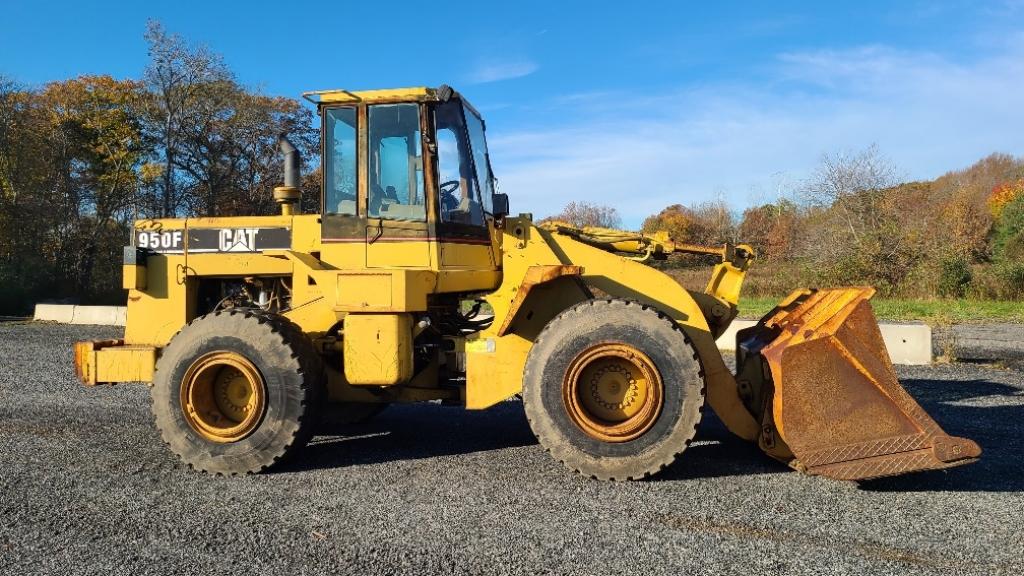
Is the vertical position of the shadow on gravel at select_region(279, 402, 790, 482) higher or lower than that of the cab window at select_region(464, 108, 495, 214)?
lower

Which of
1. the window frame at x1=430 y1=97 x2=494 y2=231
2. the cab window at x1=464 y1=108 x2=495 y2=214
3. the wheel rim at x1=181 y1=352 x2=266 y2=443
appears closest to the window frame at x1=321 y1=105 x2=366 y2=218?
the window frame at x1=430 y1=97 x2=494 y2=231

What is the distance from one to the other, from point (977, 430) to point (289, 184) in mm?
6621

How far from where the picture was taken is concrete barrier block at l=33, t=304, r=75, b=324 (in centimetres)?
1966

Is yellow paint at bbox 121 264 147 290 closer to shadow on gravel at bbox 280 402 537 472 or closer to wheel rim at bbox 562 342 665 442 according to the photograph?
shadow on gravel at bbox 280 402 537 472

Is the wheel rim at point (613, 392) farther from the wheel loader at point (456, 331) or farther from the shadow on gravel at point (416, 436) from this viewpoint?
the shadow on gravel at point (416, 436)

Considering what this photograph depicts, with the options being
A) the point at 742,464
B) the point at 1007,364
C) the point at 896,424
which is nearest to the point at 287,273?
the point at 742,464

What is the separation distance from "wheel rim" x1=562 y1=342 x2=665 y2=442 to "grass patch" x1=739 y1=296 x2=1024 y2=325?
12.5 meters

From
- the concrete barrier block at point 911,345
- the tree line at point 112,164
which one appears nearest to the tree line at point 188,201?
the tree line at point 112,164

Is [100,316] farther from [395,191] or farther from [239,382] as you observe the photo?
[395,191]

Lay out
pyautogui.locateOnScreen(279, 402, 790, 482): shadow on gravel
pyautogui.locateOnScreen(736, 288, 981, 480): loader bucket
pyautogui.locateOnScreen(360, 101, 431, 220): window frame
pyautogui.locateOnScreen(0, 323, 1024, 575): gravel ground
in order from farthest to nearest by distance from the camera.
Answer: pyautogui.locateOnScreen(360, 101, 431, 220): window frame → pyautogui.locateOnScreen(279, 402, 790, 482): shadow on gravel → pyautogui.locateOnScreen(736, 288, 981, 480): loader bucket → pyautogui.locateOnScreen(0, 323, 1024, 575): gravel ground

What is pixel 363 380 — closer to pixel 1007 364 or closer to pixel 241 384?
pixel 241 384

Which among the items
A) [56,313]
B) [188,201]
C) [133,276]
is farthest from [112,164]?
[133,276]

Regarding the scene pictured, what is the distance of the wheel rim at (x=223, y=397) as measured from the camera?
17.5 feet

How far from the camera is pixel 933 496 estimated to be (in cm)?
458
